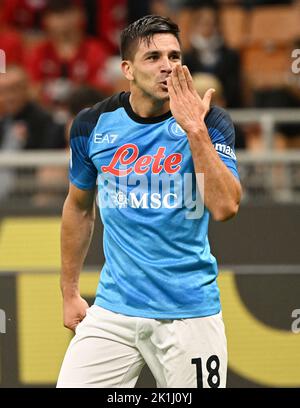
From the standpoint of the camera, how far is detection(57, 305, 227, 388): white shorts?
469 centimetres

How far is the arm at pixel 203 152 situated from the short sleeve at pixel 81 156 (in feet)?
2.03

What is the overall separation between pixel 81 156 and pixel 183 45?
695 centimetres

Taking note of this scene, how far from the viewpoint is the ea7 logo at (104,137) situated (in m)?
4.90


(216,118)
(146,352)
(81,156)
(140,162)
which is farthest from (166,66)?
(146,352)

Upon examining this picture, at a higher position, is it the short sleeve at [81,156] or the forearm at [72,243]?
the short sleeve at [81,156]

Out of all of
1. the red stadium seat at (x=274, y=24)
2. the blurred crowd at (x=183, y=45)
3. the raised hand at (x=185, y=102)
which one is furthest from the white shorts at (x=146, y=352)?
the red stadium seat at (x=274, y=24)

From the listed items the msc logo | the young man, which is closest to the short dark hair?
the young man

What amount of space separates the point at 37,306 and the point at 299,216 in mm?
2038

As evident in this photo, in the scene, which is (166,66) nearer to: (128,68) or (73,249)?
(128,68)

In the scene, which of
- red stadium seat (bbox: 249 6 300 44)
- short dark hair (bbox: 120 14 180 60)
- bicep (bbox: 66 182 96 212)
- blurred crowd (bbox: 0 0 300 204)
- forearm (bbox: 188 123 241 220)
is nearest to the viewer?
forearm (bbox: 188 123 241 220)

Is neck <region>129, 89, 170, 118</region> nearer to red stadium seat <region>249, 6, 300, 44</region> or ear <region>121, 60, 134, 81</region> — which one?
ear <region>121, 60, 134, 81</region>

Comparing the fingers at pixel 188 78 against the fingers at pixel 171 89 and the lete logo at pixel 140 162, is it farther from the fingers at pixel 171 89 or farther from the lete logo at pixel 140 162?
the lete logo at pixel 140 162

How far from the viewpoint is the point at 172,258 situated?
15.5 feet

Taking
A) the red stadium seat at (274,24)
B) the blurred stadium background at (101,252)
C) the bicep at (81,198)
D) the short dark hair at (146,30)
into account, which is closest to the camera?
the short dark hair at (146,30)
